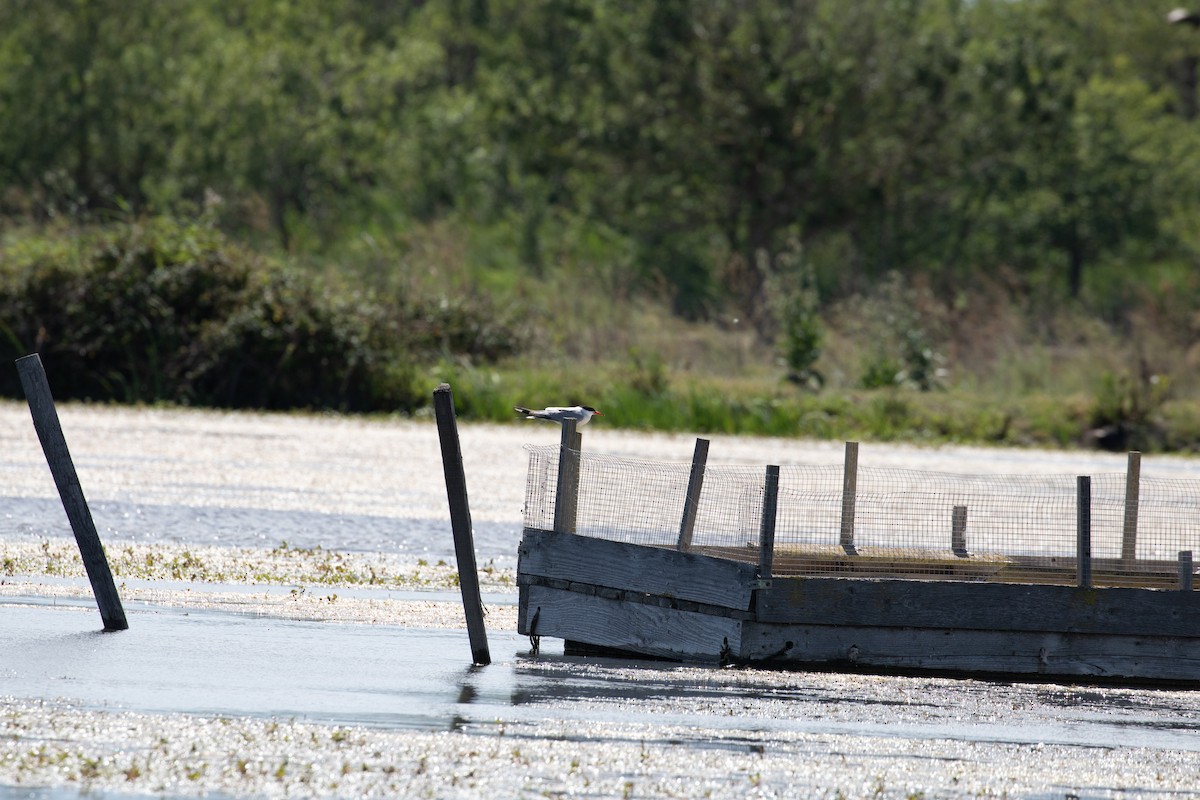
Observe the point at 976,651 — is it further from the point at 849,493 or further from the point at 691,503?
the point at 691,503

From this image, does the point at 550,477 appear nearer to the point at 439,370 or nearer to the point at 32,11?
the point at 439,370

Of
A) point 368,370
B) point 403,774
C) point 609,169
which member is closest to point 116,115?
point 609,169

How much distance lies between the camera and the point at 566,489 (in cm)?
1102

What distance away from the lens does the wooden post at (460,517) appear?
34.6ft

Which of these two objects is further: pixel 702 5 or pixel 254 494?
pixel 702 5

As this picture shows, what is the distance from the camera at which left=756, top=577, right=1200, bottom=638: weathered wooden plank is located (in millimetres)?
10672

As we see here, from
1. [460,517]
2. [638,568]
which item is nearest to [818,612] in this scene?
[638,568]

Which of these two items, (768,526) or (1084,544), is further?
(1084,544)

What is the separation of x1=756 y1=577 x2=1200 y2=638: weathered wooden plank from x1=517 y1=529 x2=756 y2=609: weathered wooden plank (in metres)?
0.20

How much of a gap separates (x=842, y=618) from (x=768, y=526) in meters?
0.73

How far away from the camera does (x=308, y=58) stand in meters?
49.3

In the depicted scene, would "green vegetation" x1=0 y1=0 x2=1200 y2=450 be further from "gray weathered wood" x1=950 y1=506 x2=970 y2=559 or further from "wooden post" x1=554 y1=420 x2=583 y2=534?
Answer: "wooden post" x1=554 y1=420 x2=583 y2=534

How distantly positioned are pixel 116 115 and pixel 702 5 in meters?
15.5

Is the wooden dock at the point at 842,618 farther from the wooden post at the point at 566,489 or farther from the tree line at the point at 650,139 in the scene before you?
the tree line at the point at 650,139
